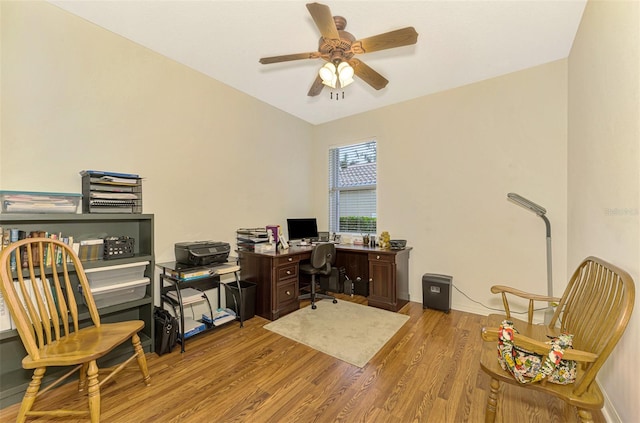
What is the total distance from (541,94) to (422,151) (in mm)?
1336

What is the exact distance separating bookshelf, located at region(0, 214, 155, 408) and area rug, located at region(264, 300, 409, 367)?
1225 millimetres

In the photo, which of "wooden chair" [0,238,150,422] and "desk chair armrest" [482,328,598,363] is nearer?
"desk chair armrest" [482,328,598,363]

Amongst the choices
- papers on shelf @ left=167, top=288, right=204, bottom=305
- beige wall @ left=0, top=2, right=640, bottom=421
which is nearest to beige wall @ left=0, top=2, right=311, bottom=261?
beige wall @ left=0, top=2, right=640, bottom=421

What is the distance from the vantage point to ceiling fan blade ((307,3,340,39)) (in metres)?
1.53

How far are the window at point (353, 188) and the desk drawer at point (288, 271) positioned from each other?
145 cm

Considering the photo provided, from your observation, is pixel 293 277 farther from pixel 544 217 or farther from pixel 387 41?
pixel 544 217

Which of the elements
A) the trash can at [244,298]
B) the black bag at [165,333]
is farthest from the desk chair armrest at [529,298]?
the black bag at [165,333]

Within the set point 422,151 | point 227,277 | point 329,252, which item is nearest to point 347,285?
point 329,252

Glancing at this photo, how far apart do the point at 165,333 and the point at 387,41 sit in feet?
9.62

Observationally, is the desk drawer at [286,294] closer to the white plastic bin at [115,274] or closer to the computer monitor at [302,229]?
the computer monitor at [302,229]

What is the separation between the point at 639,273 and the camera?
4.17 ft

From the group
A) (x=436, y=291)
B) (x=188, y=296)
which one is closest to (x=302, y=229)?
(x=188, y=296)

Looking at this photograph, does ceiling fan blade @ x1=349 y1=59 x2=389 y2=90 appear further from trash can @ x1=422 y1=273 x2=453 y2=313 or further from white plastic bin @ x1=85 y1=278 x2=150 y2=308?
white plastic bin @ x1=85 y1=278 x2=150 y2=308

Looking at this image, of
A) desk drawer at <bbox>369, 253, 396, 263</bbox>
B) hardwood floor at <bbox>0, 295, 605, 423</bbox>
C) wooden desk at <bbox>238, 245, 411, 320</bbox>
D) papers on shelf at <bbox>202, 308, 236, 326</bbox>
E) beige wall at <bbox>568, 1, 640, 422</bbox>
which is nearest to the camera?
beige wall at <bbox>568, 1, 640, 422</bbox>
